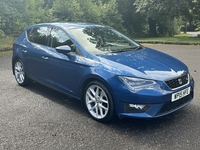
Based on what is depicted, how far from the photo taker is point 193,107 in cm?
448

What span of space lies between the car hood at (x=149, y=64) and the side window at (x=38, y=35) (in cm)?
Answer: 162

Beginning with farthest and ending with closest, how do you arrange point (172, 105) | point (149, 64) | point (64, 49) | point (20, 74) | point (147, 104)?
point (20, 74)
point (64, 49)
point (149, 64)
point (172, 105)
point (147, 104)

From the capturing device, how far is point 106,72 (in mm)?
3693

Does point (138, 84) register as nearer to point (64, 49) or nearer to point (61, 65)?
point (64, 49)

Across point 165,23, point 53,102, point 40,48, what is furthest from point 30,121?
point 165,23

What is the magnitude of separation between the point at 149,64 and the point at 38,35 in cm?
269

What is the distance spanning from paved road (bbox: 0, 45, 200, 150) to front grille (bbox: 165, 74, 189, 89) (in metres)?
0.61

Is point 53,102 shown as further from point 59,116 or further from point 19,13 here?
point 19,13

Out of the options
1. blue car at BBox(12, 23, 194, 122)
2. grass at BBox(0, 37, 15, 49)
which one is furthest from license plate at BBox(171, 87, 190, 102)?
grass at BBox(0, 37, 15, 49)

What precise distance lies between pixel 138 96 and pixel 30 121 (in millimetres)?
1801

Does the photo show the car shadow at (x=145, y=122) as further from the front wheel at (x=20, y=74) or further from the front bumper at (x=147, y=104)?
the front wheel at (x=20, y=74)

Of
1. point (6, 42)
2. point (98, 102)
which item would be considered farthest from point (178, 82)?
point (6, 42)

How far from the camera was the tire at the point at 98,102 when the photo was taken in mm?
3715

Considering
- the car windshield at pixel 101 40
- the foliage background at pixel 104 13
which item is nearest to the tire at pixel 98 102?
the car windshield at pixel 101 40
